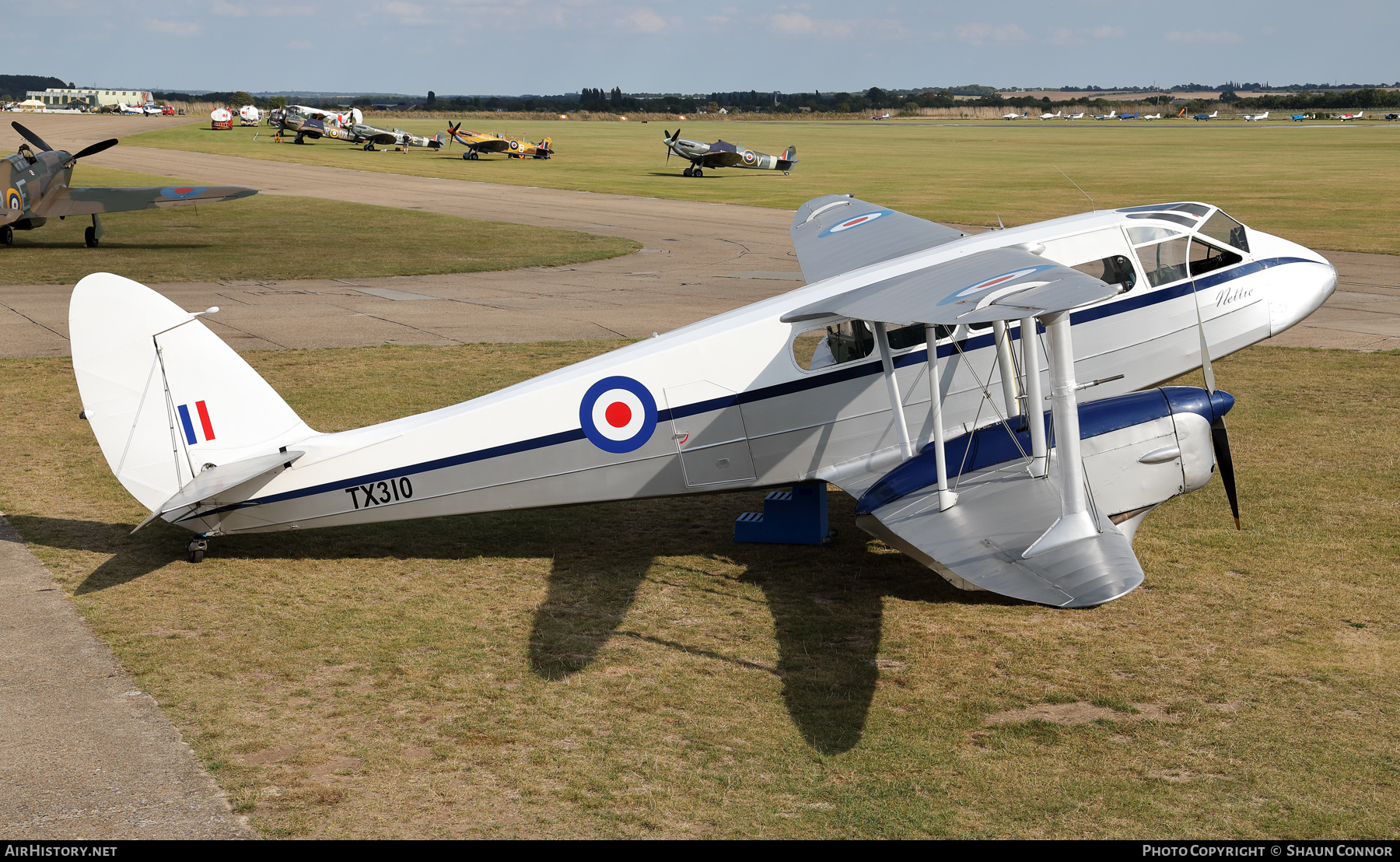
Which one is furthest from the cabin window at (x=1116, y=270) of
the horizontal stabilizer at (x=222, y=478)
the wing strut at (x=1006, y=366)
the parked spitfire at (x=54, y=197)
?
the parked spitfire at (x=54, y=197)

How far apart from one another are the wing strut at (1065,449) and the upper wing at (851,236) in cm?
436

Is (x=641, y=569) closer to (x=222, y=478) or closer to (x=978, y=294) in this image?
(x=222, y=478)

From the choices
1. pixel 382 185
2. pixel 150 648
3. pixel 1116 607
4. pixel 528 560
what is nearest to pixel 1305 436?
pixel 1116 607

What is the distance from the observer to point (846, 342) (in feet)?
33.9

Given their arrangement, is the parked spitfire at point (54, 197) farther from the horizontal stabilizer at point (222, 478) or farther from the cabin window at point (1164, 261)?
the cabin window at point (1164, 261)

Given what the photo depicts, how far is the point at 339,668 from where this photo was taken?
8664mm

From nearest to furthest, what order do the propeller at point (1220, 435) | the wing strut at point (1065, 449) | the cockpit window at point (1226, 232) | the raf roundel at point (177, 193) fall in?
the wing strut at point (1065, 449), the propeller at point (1220, 435), the cockpit window at point (1226, 232), the raf roundel at point (177, 193)

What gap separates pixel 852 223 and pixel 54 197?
103 ft

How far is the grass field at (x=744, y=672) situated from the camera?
6707 millimetres

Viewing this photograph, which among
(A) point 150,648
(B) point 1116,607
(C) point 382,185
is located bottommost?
(B) point 1116,607

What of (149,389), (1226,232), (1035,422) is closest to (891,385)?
(1035,422)

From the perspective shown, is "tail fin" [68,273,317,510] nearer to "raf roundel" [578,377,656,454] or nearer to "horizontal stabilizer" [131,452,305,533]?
"horizontal stabilizer" [131,452,305,533]

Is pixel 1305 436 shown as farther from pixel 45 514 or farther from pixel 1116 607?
pixel 45 514

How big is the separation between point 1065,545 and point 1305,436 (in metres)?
8.90
